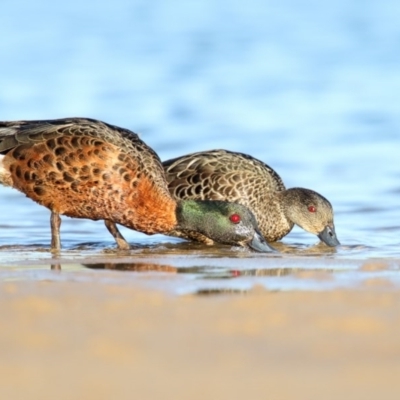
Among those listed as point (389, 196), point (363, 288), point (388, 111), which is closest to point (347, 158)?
point (389, 196)

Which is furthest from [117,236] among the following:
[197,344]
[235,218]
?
[197,344]

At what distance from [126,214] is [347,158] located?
17.8ft

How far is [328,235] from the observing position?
32.8ft

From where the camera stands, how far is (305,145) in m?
15.1

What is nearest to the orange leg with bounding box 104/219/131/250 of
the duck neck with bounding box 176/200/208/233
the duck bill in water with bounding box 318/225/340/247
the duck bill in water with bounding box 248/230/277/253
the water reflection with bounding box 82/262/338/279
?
the duck neck with bounding box 176/200/208/233

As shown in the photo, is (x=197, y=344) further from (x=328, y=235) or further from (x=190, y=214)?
(x=328, y=235)

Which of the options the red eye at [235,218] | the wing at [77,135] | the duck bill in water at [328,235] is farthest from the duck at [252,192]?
the red eye at [235,218]

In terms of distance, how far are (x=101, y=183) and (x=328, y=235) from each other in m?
1.94

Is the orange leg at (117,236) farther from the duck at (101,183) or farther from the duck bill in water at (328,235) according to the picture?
the duck bill in water at (328,235)

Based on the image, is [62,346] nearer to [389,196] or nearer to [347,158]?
[389,196]

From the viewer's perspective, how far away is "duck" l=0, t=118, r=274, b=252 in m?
9.09

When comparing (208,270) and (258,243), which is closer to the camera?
(208,270)

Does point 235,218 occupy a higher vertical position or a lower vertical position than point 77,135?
lower

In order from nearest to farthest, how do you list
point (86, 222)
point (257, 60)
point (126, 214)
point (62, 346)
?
point (62, 346)
point (126, 214)
point (86, 222)
point (257, 60)
